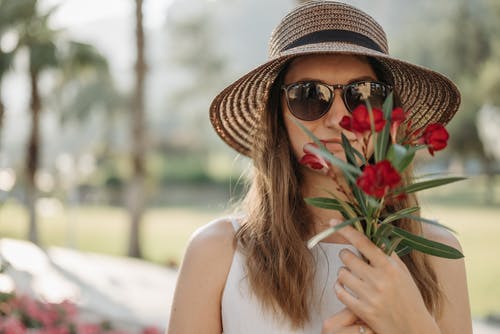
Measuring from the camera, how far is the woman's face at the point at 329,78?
1.88 meters

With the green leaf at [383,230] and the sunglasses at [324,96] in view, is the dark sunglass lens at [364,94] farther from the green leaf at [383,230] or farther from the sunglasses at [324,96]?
the green leaf at [383,230]

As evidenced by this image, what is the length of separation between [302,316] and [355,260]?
1.30 feet

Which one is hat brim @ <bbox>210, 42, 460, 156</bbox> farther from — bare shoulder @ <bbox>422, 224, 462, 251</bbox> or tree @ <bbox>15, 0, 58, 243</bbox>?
tree @ <bbox>15, 0, 58, 243</bbox>

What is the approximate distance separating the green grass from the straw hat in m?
5.44

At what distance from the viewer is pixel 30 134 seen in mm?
16984

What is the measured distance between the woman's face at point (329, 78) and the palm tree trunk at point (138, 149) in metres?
11.9

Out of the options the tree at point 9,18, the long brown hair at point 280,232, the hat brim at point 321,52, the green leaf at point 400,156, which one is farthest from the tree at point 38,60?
the green leaf at point 400,156

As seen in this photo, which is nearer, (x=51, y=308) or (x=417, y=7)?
(x=51, y=308)

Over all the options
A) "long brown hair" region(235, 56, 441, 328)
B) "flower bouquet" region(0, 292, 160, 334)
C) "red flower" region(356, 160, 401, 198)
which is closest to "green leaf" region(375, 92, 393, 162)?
"red flower" region(356, 160, 401, 198)

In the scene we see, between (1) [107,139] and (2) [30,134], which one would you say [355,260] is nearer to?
(2) [30,134]

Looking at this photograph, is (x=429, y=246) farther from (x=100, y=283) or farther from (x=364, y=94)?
(x=100, y=283)

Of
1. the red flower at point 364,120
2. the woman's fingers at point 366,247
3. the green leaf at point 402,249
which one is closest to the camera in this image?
the red flower at point 364,120

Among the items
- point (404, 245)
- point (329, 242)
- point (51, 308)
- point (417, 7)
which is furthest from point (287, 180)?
point (417, 7)

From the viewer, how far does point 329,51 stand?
182 centimetres
